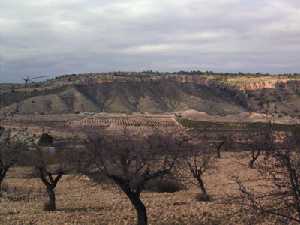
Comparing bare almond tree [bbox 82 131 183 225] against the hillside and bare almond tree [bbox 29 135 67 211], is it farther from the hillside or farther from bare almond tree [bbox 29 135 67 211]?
the hillside

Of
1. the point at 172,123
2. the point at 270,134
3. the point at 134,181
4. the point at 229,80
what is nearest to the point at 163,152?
the point at 134,181

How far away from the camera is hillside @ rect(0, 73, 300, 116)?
159125mm

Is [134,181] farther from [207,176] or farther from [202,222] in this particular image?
[207,176]

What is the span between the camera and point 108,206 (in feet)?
109

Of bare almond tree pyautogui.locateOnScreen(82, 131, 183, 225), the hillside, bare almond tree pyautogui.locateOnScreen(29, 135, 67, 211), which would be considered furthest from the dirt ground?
the hillside

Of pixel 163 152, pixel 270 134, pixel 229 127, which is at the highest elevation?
pixel 270 134

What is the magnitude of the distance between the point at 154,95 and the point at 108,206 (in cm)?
14133

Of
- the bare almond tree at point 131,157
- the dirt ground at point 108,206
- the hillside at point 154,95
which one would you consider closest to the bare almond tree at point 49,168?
the dirt ground at point 108,206

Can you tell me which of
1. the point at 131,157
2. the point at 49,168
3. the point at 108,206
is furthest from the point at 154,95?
the point at 131,157

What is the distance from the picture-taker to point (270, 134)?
49.8 feet

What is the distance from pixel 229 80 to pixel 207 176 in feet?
478

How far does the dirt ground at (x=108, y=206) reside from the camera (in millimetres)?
27156

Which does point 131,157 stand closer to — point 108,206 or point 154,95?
point 108,206

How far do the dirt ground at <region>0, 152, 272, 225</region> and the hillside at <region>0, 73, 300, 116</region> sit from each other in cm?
10461
